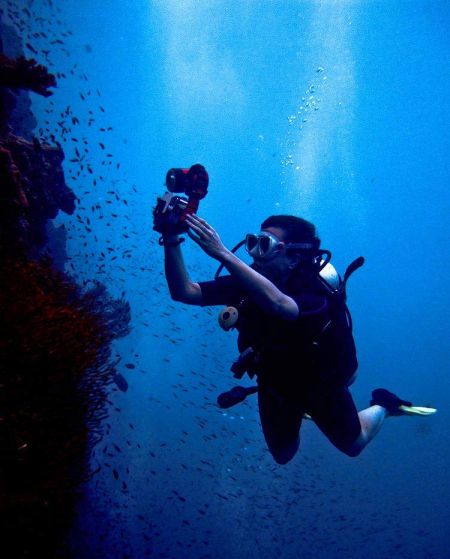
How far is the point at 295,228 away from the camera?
418 cm

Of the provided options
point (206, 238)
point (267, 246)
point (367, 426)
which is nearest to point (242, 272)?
point (206, 238)

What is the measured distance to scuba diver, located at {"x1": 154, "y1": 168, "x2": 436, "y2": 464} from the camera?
3.27 metres

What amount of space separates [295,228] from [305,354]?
148cm

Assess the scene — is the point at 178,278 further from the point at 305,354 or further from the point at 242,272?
the point at 305,354

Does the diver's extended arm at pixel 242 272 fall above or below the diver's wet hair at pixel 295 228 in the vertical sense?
below

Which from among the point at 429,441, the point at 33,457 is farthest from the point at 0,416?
the point at 429,441

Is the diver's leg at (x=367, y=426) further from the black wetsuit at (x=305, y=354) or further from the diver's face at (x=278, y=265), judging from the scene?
the diver's face at (x=278, y=265)

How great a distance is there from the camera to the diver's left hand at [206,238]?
312cm

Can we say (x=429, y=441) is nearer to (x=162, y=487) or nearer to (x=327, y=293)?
(x=162, y=487)

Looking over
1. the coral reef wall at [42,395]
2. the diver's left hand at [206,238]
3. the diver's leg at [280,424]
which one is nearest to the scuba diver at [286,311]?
the diver's left hand at [206,238]

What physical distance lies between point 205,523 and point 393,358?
9414 cm

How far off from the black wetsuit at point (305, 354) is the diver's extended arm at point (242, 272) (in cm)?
28

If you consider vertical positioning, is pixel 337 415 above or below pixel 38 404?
above

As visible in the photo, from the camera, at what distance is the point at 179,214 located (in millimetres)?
3322
